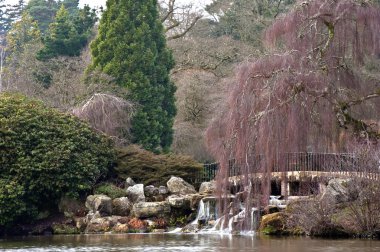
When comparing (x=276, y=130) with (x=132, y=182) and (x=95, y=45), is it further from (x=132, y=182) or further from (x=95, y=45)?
(x=95, y=45)

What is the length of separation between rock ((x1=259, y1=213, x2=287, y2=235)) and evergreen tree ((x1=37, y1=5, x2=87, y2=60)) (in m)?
23.2

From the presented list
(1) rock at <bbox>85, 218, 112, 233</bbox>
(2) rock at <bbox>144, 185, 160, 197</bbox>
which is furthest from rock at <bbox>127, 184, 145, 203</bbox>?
(1) rock at <bbox>85, 218, 112, 233</bbox>

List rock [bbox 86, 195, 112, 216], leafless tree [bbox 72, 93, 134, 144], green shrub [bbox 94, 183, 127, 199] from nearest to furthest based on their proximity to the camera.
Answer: rock [bbox 86, 195, 112, 216] < green shrub [bbox 94, 183, 127, 199] < leafless tree [bbox 72, 93, 134, 144]

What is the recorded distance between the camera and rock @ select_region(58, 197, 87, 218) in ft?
102

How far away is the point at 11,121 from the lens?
30.7 m

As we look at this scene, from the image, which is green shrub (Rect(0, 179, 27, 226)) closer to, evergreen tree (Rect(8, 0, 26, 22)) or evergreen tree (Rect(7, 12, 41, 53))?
evergreen tree (Rect(7, 12, 41, 53))

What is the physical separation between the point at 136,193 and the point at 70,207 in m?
2.64

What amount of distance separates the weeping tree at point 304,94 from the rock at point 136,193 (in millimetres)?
9458

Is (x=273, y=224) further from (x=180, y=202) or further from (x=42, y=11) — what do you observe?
(x=42, y=11)

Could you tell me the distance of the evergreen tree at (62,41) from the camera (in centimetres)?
4534

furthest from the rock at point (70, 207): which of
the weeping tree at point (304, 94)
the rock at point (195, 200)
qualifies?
the weeping tree at point (304, 94)

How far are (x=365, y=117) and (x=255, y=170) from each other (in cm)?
341

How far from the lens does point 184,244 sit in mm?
22422

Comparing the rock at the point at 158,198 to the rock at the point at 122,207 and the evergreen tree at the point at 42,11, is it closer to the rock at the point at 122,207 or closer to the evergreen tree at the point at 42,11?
the rock at the point at 122,207
